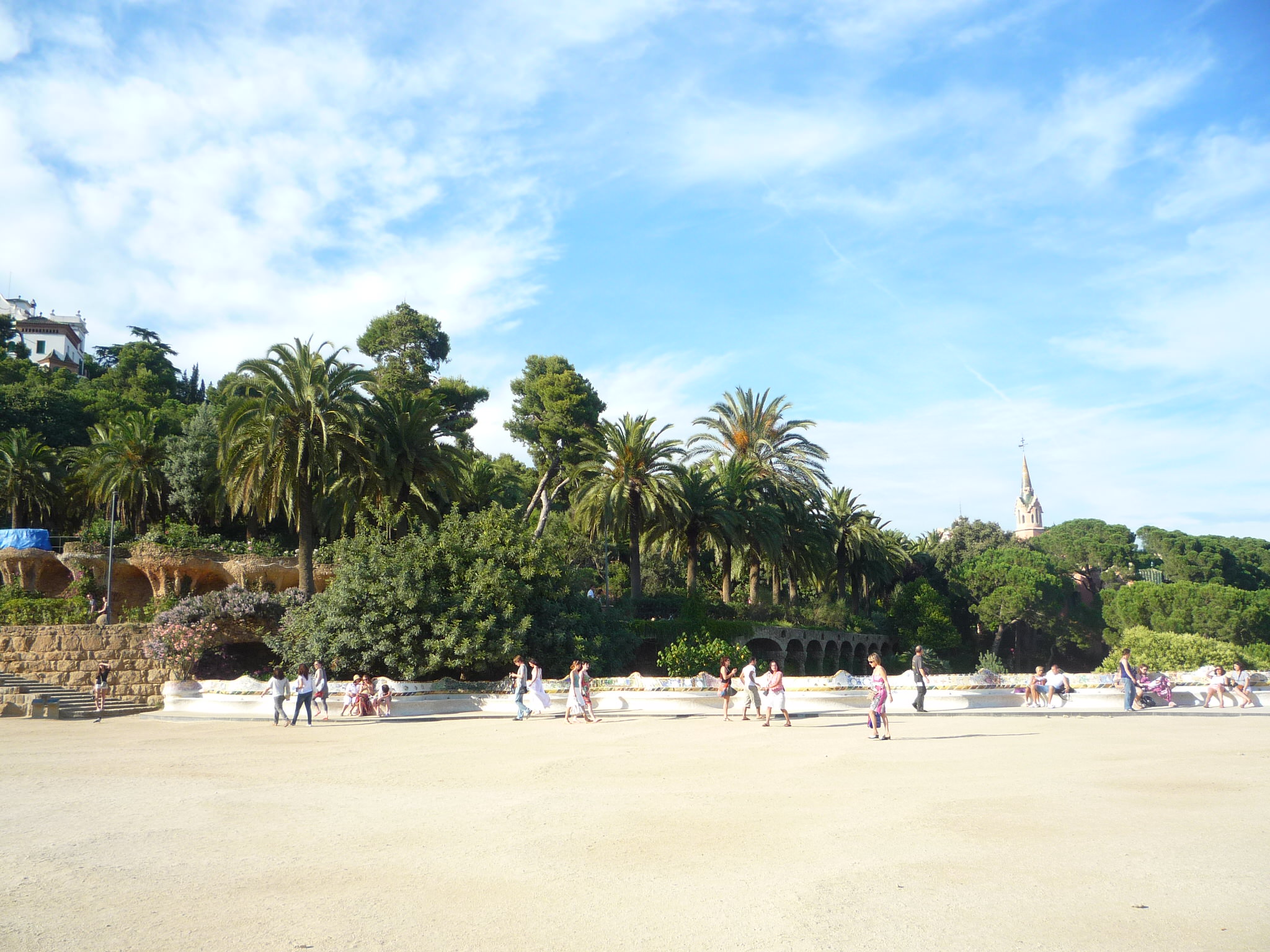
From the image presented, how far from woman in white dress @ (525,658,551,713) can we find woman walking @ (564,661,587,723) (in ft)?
4.42

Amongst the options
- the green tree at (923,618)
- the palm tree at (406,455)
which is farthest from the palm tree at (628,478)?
the green tree at (923,618)

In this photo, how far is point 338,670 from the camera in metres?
26.6

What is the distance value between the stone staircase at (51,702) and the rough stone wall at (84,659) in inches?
17.8

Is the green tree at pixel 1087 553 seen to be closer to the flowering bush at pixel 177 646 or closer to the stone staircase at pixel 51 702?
the flowering bush at pixel 177 646

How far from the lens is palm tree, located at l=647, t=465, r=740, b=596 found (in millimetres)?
39156

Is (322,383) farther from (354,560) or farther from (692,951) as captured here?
(692,951)

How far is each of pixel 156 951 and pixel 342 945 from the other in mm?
1053

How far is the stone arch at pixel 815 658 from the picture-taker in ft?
167

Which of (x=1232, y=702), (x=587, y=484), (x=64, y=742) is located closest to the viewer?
(x=64, y=742)

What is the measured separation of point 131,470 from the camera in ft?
142

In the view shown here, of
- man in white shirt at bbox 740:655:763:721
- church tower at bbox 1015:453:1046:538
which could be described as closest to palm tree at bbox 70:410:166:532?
man in white shirt at bbox 740:655:763:721

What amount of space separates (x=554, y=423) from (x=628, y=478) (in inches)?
624

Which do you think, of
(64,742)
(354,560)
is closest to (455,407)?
(354,560)

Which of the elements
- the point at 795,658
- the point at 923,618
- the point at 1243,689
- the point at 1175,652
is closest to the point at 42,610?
the point at 795,658
